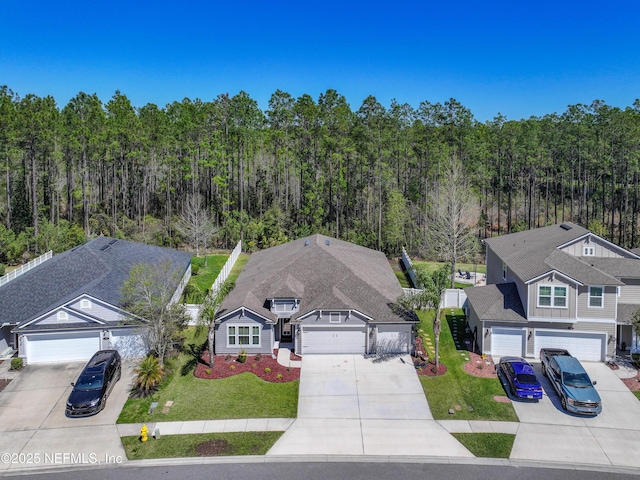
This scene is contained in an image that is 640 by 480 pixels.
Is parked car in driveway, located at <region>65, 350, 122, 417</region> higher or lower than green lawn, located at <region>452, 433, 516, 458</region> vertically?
higher

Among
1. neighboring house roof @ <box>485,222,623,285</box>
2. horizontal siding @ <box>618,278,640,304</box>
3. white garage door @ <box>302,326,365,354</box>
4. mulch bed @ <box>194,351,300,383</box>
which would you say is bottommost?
mulch bed @ <box>194,351,300,383</box>

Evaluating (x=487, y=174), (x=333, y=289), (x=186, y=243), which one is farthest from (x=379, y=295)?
(x=487, y=174)

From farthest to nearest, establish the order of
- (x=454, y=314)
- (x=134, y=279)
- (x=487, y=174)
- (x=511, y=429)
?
(x=487, y=174) → (x=454, y=314) → (x=134, y=279) → (x=511, y=429)

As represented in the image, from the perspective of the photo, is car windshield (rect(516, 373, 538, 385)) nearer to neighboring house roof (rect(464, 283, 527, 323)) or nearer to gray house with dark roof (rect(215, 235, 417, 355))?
neighboring house roof (rect(464, 283, 527, 323))

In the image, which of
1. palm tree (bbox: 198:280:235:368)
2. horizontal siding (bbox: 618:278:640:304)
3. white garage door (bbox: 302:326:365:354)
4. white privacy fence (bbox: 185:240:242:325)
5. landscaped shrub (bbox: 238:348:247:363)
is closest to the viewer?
palm tree (bbox: 198:280:235:368)

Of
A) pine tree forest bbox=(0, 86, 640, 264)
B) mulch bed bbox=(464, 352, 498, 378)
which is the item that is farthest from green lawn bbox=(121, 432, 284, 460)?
pine tree forest bbox=(0, 86, 640, 264)

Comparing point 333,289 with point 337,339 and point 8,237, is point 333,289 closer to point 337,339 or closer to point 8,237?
point 337,339

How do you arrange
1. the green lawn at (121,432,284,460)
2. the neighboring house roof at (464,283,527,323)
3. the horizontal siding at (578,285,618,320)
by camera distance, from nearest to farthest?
the green lawn at (121,432,284,460) → the horizontal siding at (578,285,618,320) → the neighboring house roof at (464,283,527,323)
